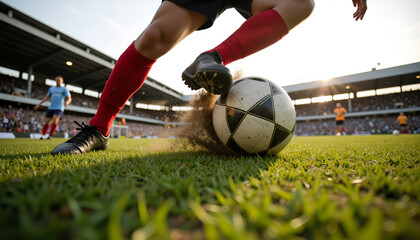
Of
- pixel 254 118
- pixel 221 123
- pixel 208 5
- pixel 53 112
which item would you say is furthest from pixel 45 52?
pixel 254 118

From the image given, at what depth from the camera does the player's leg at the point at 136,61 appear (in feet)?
4.34

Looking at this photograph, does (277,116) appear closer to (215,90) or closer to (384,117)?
(215,90)

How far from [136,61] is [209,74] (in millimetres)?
711

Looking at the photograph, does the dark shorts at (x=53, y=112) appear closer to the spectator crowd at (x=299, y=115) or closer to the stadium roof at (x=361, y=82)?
the spectator crowd at (x=299, y=115)

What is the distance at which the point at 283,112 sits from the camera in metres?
1.54

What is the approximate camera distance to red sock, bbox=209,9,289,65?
58.1 inches

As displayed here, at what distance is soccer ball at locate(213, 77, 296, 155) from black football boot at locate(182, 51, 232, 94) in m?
0.24

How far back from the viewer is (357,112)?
88.1 ft

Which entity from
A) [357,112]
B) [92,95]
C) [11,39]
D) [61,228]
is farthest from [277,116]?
[357,112]

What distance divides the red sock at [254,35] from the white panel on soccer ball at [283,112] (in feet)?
1.50

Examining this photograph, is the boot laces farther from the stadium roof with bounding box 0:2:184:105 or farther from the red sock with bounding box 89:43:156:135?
the stadium roof with bounding box 0:2:184:105

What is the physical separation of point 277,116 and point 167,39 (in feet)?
3.31

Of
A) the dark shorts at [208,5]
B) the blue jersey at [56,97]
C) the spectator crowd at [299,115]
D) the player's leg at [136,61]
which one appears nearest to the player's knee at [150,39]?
the player's leg at [136,61]

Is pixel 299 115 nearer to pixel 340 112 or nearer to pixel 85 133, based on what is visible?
pixel 340 112
